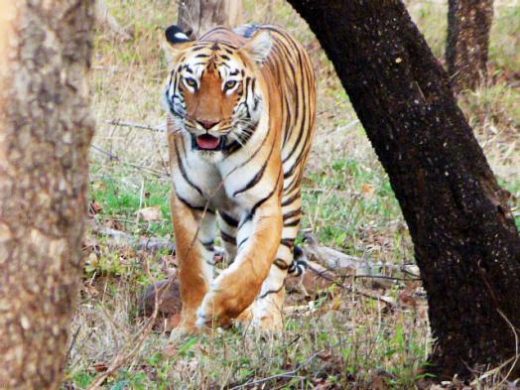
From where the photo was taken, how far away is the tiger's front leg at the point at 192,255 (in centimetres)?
645

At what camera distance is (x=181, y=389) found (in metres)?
4.95

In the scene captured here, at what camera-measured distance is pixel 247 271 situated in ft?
20.9

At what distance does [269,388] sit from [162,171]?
4.13 metres

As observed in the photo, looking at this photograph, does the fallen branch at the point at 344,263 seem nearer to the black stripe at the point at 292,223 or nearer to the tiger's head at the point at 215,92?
the black stripe at the point at 292,223

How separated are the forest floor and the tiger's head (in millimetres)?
352

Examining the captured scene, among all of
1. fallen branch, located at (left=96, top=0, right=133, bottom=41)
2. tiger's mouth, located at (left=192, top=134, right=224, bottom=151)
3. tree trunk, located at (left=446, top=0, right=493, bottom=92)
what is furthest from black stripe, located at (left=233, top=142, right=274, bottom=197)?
fallen branch, located at (left=96, top=0, right=133, bottom=41)

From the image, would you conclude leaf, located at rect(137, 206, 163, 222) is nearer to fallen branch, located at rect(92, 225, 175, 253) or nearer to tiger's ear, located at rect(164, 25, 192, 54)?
fallen branch, located at rect(92, 225, 175, 253)

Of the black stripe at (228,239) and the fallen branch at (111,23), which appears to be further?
the fallen branch at (111,23)

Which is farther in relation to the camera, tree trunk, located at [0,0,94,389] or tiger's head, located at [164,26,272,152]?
tiger's head, located at [164,26,272,152]

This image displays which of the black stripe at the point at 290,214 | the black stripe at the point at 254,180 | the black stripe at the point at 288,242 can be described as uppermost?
the black stripe at the point at 254,180

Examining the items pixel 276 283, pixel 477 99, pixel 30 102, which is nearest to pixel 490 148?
pixel 477 99

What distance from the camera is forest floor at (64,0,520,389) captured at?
509 centimetres

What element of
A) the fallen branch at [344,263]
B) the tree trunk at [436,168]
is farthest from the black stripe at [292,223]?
the tree trunk at [436,168]

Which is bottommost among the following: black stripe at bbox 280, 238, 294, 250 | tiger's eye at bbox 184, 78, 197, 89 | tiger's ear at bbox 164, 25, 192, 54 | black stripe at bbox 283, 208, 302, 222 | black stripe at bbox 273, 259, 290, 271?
black stripe at bbox 273, 259, 290, 271
